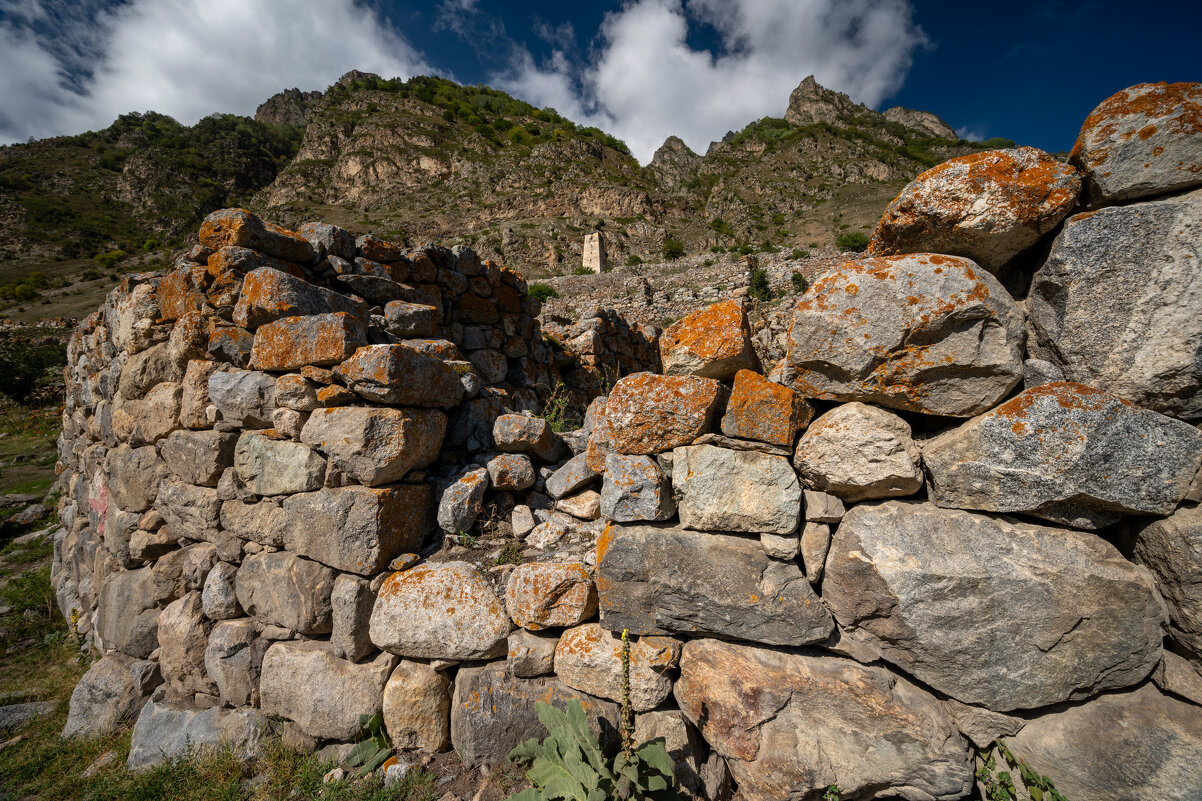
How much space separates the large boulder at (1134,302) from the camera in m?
1.70

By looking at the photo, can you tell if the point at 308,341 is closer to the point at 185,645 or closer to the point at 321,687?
the point at 321,687

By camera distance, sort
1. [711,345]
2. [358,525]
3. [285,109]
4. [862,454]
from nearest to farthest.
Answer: [862,454], [711,345], [358,525], [285,109]

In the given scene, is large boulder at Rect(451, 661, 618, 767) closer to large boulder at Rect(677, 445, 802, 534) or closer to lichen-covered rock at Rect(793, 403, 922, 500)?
large boulder at Rect(677, 445, 802, 534)

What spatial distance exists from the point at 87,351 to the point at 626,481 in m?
7.83

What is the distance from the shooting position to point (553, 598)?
2.58 metres

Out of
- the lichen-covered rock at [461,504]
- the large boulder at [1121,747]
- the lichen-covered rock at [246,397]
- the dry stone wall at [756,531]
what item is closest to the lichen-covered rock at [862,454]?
the dry stone wall at [756,531]

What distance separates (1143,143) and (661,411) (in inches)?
90.0

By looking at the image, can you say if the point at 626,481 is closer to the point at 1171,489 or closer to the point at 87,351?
the point at 1171,489

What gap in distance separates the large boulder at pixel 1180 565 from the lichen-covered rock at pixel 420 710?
3.58 m

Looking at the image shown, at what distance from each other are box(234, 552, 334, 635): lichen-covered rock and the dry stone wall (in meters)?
0.03

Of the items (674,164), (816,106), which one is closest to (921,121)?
(816,106)

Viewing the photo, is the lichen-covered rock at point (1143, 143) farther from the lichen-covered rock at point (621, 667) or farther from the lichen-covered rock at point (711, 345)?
the lichen-covered rock at point (621, 667)

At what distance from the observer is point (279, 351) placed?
3.33 metres

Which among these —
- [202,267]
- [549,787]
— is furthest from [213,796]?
[202,267]
